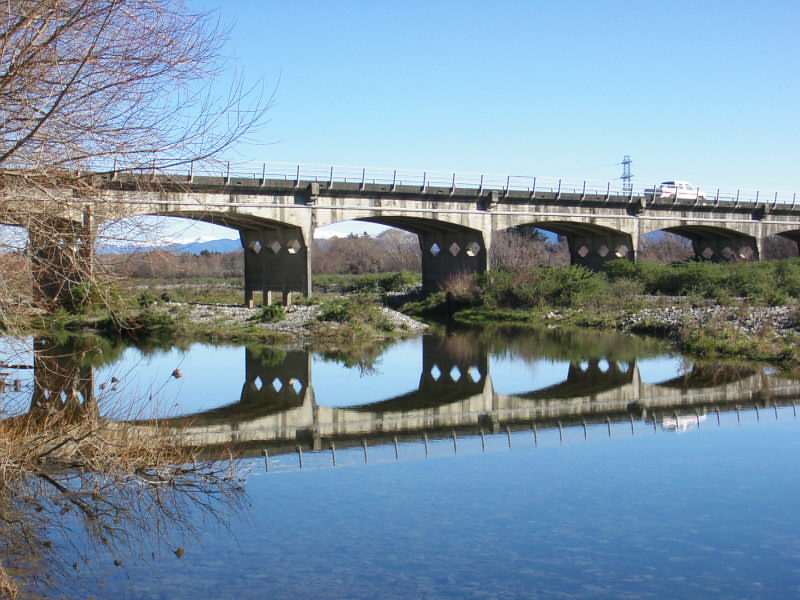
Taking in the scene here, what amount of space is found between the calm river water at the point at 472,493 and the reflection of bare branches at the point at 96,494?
0.07m

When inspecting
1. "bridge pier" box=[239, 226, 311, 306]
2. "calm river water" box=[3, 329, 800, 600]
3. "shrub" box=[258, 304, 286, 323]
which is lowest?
"calm river water" box=[3, 329, 800, 600]

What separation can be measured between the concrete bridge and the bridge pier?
42 millimetres

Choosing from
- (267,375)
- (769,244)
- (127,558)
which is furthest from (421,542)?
(769,244)

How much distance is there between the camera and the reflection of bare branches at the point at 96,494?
28.8 ft

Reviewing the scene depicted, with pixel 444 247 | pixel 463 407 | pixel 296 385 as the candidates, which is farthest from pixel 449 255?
pixel 463 407

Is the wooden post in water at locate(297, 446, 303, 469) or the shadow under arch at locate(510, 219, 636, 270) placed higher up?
the shadow under arch at locate(510, 219, 636, 270)

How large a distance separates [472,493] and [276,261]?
28.0m

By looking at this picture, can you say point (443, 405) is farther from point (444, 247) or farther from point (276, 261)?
point (444, 247)

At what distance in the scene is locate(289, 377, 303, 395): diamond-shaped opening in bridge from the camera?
18688 mm

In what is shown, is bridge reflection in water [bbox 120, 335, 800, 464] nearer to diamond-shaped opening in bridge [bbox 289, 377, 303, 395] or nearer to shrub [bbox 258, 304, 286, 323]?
diamond-shaped opening in bridge [bbox 289, 377, 303, 395]

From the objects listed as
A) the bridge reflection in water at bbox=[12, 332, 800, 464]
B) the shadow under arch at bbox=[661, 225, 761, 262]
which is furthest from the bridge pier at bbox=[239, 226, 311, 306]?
the shadow under arch at bbox=[661, 225, 761, 262]

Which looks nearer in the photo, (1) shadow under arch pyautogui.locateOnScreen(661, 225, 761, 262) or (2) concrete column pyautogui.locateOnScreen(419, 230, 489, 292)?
(2) concrete column pyautogui.locateOnScreen(419, 230, 489, 292)

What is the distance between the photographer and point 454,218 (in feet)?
133

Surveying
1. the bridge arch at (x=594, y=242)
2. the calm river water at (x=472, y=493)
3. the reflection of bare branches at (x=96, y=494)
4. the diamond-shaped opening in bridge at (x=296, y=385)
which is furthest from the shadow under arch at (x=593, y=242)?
the reflection of bare branches at (x=96, y=494)
